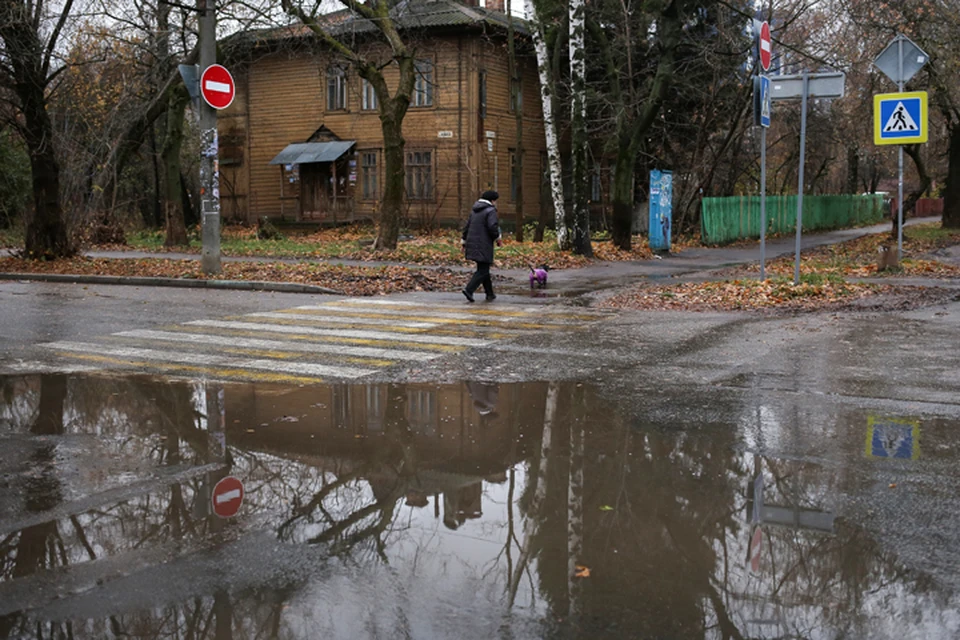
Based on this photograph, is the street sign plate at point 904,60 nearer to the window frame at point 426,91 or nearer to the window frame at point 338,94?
the window frame at point 426,91

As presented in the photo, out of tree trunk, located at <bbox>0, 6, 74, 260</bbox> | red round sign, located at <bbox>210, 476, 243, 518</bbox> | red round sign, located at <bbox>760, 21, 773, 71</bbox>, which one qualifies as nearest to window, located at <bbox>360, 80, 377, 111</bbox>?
tree trunk, located at <bbox>0, 6, 74, 260</bbox>

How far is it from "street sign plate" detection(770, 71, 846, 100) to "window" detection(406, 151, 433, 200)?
22.3m

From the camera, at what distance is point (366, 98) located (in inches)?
1453

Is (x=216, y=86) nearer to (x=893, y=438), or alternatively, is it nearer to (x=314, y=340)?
(x=314, y=340)

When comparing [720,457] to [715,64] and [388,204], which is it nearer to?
[388,204]

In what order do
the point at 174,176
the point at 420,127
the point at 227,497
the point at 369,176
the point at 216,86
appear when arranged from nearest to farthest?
the point at 227,497, the point at 216,86, the point at 174,176, the point at 420,127, the point at 369,176

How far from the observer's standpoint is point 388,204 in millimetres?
23109

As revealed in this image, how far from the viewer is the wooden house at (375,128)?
34.8m

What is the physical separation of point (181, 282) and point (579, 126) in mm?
9858

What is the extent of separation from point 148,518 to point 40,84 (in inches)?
689

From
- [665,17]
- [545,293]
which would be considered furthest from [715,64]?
[545,293]

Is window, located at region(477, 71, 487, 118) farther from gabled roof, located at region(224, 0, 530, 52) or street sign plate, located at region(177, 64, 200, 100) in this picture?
street sign plate, located at region(177, 64, 200, 100)

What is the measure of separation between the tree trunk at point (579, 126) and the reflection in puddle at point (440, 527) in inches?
594

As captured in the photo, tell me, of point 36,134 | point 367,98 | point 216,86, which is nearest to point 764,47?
point 216,86
